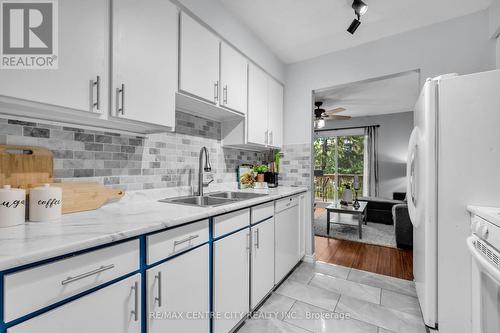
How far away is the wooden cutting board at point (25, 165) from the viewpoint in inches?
40.8

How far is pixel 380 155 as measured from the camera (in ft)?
20.9

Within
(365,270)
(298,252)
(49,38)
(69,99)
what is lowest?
(365,270)

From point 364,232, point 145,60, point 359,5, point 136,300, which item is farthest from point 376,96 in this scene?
point 136,300

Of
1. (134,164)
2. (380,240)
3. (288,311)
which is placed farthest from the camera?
(380,240)

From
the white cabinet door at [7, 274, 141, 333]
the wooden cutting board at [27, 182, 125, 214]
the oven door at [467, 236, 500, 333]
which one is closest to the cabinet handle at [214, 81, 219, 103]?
the wooden cutting board at [27, 182, 125, 214]

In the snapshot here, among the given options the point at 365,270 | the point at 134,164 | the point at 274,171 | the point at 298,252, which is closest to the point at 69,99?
the point at 134,164

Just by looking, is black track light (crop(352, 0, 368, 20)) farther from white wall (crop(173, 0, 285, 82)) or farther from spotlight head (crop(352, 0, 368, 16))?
white wall (crop(173, 0, 285, 82))

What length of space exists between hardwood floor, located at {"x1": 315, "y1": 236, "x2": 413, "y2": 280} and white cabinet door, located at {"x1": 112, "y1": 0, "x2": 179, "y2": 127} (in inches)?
106

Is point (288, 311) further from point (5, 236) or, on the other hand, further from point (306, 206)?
point (5, 236)

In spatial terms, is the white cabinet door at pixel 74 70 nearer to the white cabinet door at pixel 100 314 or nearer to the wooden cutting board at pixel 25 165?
the wooden cutting board at pixel 25 165

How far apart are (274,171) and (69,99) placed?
234 centimetres

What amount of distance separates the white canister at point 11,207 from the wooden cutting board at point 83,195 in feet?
0.66

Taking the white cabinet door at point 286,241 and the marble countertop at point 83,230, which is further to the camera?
the white cabinet door at point 286,241

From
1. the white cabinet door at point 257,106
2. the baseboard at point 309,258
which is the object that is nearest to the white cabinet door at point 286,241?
the baseboard at point 309,258
